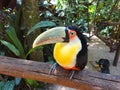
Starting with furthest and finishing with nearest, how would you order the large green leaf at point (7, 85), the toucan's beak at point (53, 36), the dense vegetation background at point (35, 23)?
the dense vegetation background at point (35, 23) < the large green leaf at point (7, 85) < the toucan's beak at point (53, 36)

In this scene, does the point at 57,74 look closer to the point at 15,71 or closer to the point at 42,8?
the point at 15,71

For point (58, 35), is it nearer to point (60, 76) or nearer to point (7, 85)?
point (60, 76)

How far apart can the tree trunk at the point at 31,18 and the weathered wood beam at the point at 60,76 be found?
1131 millimetres

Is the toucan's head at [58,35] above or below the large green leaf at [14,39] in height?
Answer: above

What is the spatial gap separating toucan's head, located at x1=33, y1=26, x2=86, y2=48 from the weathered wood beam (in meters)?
0.19

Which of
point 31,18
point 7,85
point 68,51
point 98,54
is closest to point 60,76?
point 68,51

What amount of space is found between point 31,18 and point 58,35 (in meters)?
1.39

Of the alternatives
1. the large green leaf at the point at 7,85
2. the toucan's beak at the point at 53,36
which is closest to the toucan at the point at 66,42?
the toucan's beak at the point at 53,36

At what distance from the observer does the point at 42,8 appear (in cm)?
322

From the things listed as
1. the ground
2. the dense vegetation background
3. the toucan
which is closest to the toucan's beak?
the toucan

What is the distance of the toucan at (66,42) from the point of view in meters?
1.21

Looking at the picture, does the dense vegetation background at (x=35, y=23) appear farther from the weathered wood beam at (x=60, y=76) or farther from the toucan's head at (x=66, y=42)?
the toucan's head at (x=66, y=42)

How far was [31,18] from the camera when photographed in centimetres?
255

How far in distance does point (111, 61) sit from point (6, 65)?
2022 mm
